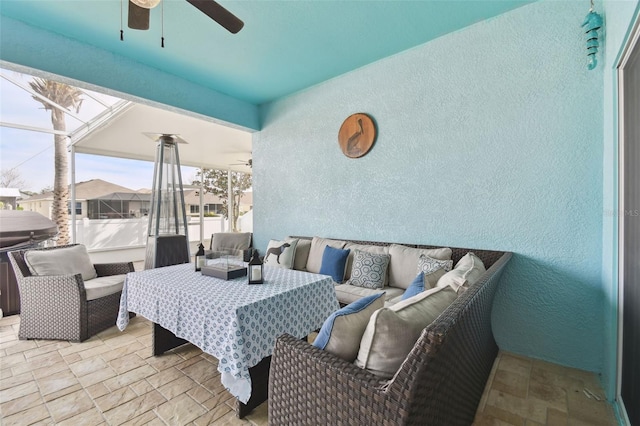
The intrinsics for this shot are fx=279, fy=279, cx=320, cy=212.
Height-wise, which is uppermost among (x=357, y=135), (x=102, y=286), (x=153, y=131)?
(x=153, y=131)

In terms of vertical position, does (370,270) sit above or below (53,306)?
above

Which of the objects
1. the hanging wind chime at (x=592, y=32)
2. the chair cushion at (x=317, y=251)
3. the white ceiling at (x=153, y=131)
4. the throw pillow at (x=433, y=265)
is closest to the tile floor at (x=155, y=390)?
the throw pillow at (x=433, y=265)

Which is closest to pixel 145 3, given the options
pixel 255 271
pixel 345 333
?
pixel 255 271

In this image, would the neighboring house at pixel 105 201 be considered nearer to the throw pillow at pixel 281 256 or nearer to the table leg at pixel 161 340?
the throw pillow at pixel 281 256

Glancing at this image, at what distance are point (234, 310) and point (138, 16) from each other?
6.22ft

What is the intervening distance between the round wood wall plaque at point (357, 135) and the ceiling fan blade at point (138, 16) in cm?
211

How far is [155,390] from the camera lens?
1.85 metres

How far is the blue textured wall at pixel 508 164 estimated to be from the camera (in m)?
2.07

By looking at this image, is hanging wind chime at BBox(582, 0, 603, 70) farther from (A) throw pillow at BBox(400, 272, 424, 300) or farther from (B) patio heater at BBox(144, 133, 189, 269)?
(B) patio heater at BBox(144, 133, 189, 269)

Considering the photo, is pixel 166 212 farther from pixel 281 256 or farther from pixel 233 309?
pixel 233 309

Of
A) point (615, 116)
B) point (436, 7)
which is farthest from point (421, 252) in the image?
point (436, 7)

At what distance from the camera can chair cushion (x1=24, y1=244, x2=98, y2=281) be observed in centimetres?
264

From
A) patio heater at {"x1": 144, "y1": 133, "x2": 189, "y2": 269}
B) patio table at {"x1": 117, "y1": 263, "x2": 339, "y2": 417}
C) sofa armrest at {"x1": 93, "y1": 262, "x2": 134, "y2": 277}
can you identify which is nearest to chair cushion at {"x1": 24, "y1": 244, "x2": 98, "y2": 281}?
sofa armrest at {"x1": 93, "y1": 262, "x2": 134, "y2": 277}

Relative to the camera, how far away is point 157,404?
5.63 ft
